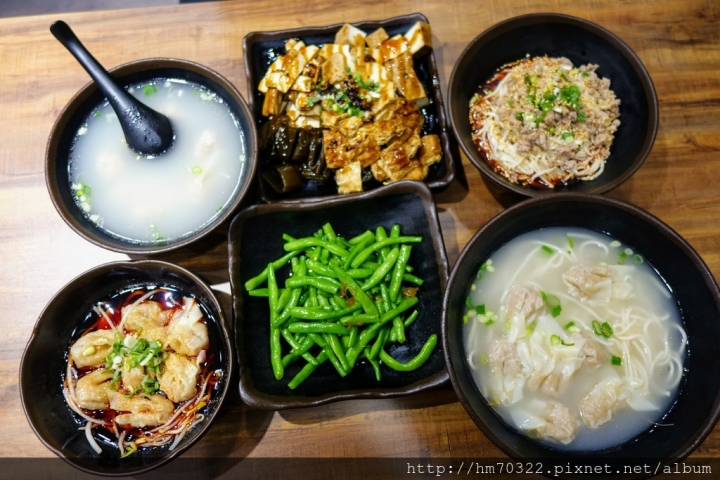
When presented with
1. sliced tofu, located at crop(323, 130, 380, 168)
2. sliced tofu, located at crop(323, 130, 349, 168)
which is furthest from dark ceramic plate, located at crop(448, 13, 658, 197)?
sliced tofu, located at crop(323, 130, 349, 168)

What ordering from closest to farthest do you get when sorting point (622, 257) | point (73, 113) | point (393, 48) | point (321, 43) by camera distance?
point (622, 257)
point (73, 113)
point (393, 48)
point (321, 43)

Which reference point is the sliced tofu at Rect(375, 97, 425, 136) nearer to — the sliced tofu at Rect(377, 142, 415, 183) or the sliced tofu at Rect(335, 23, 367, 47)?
the sliced tofu at Rect(377, 142, 415, 183)

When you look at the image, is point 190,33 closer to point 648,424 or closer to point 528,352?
point 528,352

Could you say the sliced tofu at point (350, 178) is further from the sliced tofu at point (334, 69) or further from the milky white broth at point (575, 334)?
the milky white broth at point (575, 334)

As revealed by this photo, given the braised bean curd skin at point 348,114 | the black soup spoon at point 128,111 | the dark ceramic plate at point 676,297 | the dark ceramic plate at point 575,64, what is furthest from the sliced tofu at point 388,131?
the black soup spoon at point 128,111

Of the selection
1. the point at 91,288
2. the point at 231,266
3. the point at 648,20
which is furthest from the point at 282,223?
the point at 648,20

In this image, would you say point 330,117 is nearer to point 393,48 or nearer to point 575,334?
point 393,48

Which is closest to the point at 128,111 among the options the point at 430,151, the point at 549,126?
the point at 430,151
